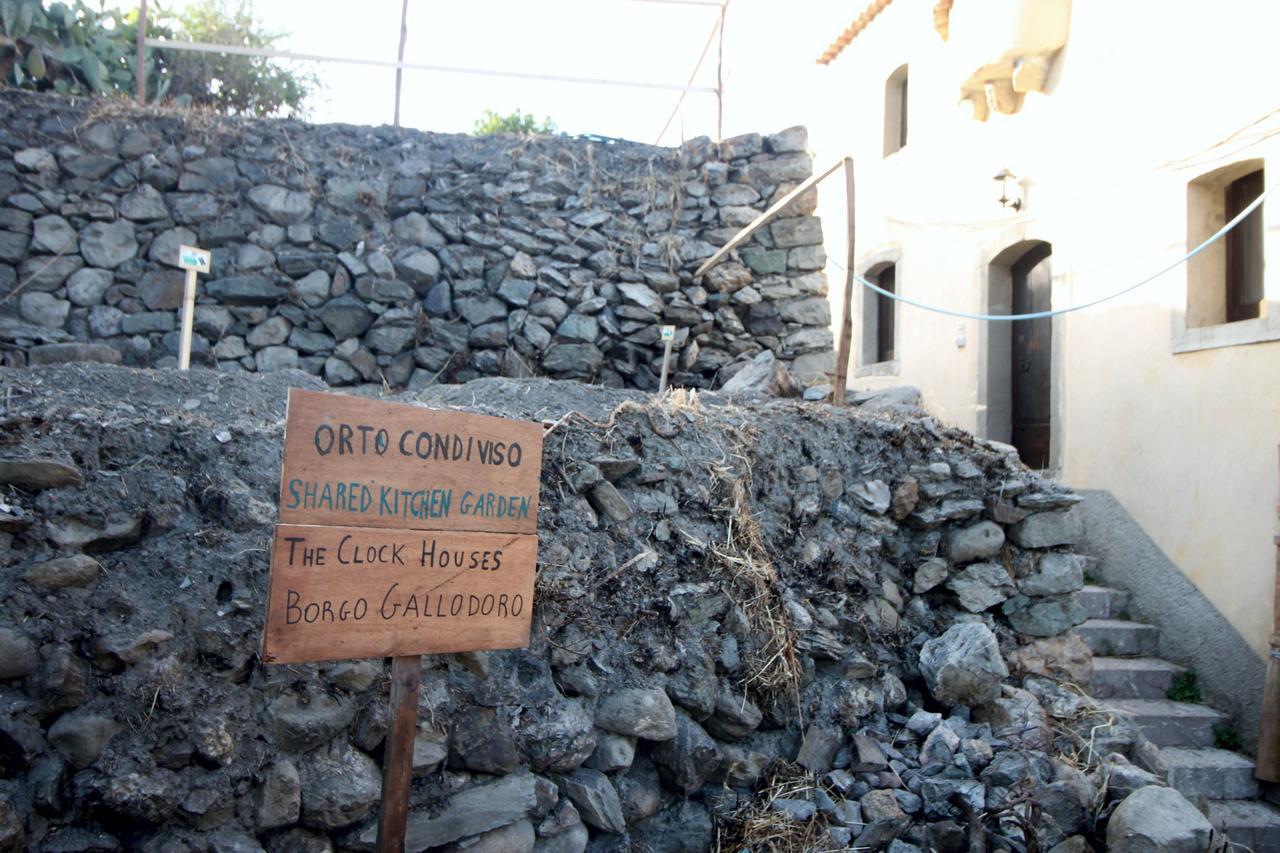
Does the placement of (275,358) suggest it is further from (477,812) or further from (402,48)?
(477,812)

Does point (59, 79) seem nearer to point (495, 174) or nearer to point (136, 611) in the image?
point (495, 174)

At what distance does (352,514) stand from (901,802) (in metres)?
2.34

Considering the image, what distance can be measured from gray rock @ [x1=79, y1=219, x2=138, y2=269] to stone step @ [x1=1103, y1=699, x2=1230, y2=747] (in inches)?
294

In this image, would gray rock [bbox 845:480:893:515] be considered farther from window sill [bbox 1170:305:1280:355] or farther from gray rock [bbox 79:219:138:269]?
gray rock [bbox 79:219:138:269]

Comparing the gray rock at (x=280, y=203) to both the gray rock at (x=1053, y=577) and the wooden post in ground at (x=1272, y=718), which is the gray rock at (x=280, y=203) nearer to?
the gray rock at (x=1053, y=577)

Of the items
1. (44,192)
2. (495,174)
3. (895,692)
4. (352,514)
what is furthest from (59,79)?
(895,692)

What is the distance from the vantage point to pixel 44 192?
7.05m

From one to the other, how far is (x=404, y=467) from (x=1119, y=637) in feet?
18.9

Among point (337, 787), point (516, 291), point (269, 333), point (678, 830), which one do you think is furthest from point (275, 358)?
point (678, 830)

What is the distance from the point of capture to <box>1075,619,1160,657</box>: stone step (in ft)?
21.1

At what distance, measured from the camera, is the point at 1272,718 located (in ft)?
18.7

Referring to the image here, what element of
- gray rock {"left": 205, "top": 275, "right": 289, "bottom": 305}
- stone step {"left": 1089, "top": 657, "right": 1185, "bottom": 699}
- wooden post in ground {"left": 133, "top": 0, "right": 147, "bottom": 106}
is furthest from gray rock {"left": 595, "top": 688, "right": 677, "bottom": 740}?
wooden post in ground {"left": 133, "top": 0, "right": 147, "bottom": 106}

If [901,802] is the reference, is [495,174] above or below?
above

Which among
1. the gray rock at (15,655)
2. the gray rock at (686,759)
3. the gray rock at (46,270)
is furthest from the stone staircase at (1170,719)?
the gray rock at (46,270)
